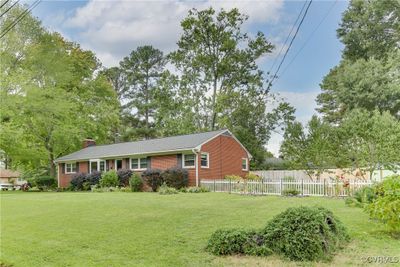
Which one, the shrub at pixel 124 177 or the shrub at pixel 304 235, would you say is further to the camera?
the shrub at pixel 124 177

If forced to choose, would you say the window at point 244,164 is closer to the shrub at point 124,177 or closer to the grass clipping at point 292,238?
the shrub at point 124,177

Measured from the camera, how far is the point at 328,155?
20.8 metres

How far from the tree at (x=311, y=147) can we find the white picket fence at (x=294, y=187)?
5.27 meters

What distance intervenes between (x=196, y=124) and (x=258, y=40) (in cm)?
1074

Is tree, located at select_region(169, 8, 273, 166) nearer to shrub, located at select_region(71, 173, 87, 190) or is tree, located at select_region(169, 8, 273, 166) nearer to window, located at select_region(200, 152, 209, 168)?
window, located at select_region(200, 152, 209, 168)

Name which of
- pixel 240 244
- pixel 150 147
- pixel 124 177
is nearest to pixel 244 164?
pixel 150 147

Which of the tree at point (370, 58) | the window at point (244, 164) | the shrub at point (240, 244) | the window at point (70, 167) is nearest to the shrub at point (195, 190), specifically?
the window at point (244, 164)

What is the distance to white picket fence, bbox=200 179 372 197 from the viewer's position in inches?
578

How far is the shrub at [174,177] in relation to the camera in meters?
21.1

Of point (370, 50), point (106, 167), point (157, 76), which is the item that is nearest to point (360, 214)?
point (106, 167)

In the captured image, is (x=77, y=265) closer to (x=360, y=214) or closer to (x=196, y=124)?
(x=360, y=214)

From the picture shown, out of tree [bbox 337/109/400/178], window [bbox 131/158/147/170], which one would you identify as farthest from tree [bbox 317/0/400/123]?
window [bbox 131/158/147/170]

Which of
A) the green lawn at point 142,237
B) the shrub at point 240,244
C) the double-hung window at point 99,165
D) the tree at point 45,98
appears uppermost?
the tree at point 45,98

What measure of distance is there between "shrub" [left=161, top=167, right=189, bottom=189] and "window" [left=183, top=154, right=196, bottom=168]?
975 mm
